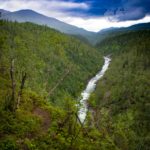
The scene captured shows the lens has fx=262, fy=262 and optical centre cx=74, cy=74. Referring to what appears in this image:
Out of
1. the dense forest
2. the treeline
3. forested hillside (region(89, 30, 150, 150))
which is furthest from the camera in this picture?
the treeline

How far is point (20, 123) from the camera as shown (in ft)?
73.5

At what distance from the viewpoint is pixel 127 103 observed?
84.4 meters

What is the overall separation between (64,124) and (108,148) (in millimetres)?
4334

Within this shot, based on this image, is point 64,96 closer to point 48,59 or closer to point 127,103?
point 127,103

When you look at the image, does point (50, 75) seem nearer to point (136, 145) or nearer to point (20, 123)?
point (136, 145)

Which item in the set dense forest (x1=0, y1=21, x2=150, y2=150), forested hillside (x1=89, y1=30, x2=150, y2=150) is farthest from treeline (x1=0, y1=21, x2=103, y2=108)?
forested hillside (x1=89, y1=30, x2=150, y2=150)

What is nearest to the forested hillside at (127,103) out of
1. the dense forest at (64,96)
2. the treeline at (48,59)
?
the dense forest at (64,96)

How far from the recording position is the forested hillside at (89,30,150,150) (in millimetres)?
62469

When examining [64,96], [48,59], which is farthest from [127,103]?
[64,96]

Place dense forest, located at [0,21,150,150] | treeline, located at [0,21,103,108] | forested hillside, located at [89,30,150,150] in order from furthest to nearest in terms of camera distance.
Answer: treeline, located at [0,21,103,108]
forested hillside, located at [89,30,150,150]
dense forest, located at [0,21,150,150]

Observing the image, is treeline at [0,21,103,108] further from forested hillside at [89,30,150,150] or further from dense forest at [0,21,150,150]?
forested hillside at [89,30,150,150]

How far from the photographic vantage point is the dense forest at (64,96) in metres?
21.6

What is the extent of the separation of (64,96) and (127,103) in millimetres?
54071

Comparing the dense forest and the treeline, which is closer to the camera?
the dense forest
